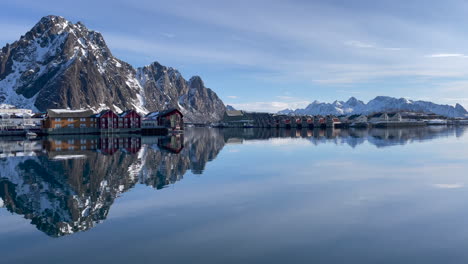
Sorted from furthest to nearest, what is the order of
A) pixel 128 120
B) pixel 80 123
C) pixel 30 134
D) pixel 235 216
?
pixel 128 120 → pixel 80 123 → pixel 30 134 → pixel 235 216

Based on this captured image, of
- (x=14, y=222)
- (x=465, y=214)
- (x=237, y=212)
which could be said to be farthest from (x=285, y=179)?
(x=14, y=222)

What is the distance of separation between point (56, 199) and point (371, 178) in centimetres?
2583

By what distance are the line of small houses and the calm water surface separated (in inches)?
3610

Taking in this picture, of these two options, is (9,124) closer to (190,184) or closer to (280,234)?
(190,184)

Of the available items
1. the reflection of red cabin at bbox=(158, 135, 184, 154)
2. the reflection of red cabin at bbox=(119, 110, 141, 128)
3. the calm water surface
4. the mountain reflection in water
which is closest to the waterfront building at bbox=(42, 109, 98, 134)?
the reflection of red cabin at bbox=(119, 110, 141, 128)

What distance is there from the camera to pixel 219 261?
44.9 ft

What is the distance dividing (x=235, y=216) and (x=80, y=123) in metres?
118

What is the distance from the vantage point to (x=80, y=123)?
124 meters

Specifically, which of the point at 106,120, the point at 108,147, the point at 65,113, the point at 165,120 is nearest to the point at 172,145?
the point at 108,147

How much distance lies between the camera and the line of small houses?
121 m

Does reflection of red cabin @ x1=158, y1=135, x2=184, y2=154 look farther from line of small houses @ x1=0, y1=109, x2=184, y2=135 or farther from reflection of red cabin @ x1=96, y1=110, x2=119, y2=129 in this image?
reflection of red cabin @ x1=96, y1=110, x2=119, y2=129

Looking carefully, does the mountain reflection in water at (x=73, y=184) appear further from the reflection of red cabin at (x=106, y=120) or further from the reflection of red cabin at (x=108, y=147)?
the reflection of red cabin at (x=106, y=120)

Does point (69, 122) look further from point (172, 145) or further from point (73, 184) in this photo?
point (73, 184)

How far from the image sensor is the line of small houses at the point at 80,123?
121 metres
